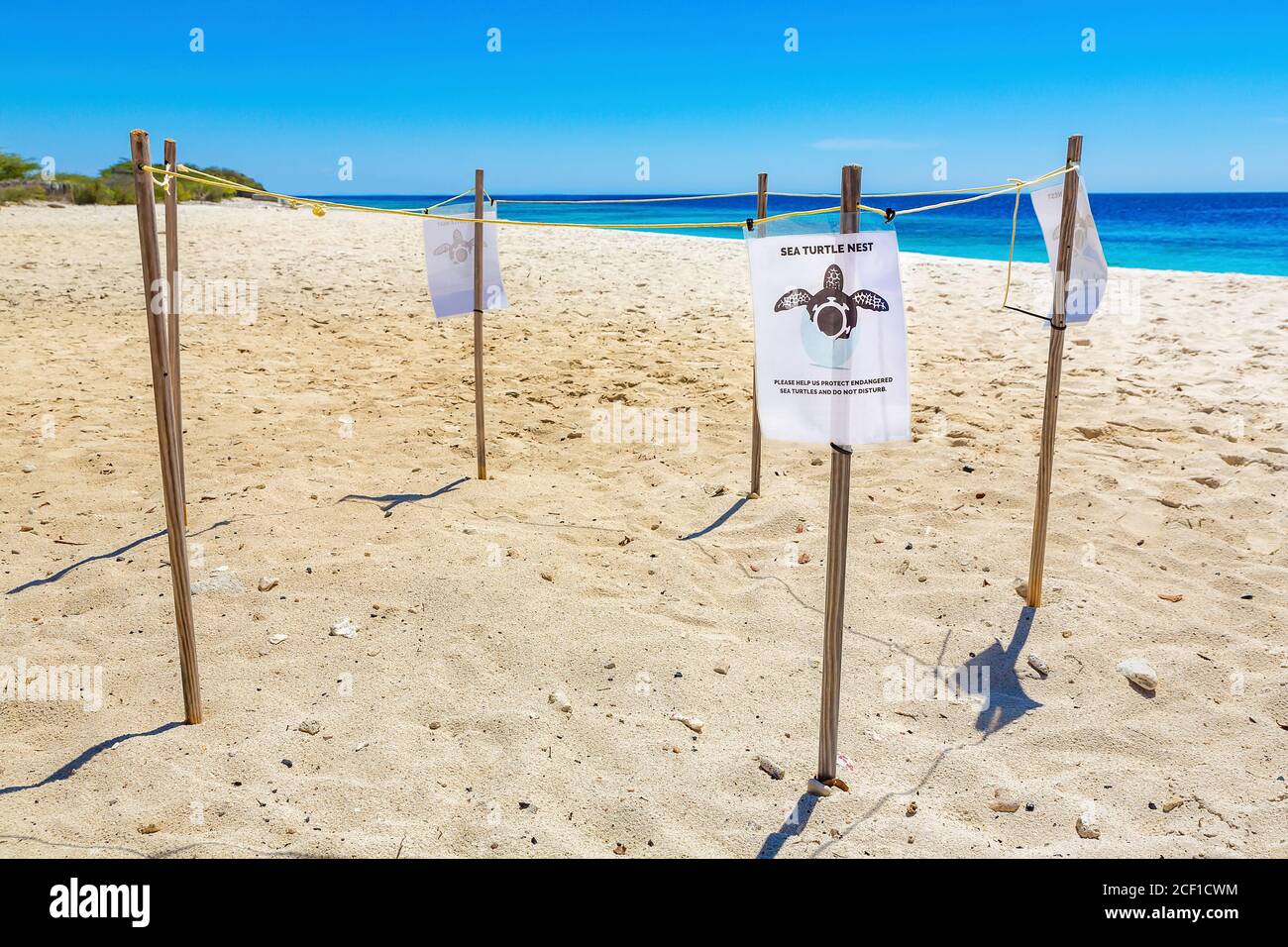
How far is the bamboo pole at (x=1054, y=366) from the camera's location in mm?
3740

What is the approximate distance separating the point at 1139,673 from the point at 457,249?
13.4ft

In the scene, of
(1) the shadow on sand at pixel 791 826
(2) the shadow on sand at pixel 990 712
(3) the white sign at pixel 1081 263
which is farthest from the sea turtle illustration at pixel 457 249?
(1) the shadow on sand at pixel 791 826

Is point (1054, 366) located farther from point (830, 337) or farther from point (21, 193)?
point (21, 193)

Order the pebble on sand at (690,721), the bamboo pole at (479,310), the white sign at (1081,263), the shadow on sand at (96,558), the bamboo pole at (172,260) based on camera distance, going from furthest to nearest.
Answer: the bamboo pole at (479,310)
the shadow on sand at (96,558)
the white sign at (1081,263)
the bamboo pole at (172,260)
the pebble on sand at (690,721)

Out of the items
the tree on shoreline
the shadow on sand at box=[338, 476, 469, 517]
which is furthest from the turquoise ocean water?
the tree on shoreline

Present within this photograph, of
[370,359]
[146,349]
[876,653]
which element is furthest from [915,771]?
[146,349]

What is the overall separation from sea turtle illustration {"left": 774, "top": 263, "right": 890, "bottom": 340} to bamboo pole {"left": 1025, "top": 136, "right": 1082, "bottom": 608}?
1.46 metres

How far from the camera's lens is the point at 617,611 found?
402 centimetres

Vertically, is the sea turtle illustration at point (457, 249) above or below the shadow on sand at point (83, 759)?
above

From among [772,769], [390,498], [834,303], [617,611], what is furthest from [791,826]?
[390,498]

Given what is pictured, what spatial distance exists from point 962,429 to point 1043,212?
2612 mm

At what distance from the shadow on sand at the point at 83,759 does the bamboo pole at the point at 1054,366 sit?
3507 mm

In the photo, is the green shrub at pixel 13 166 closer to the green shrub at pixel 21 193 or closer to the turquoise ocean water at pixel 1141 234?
the green shrub at pixel 21 193

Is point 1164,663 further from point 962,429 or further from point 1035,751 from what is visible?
point 962,429
